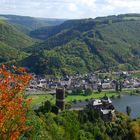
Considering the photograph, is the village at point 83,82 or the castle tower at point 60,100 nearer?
the castle tower at point 60,100

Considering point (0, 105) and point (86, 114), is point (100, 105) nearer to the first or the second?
point (86, 114)

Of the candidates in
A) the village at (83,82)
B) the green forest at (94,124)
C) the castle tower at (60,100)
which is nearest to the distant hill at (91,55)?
the village at (83,82)

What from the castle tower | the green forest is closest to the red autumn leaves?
the green forest

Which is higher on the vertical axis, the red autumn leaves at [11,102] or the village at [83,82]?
the red autumn leaves at [11,102]

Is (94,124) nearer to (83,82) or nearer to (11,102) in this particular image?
(11,102)

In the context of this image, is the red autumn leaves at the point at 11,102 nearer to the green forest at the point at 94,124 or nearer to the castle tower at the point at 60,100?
the green forest at the point at 94,124

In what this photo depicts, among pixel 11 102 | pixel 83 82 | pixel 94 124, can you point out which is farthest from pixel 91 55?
pixel 11 102

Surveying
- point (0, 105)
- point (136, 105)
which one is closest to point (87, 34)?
point (136, 105)

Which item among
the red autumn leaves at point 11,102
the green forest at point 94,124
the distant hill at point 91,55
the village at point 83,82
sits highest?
the red autumn leaves at point 11,102
